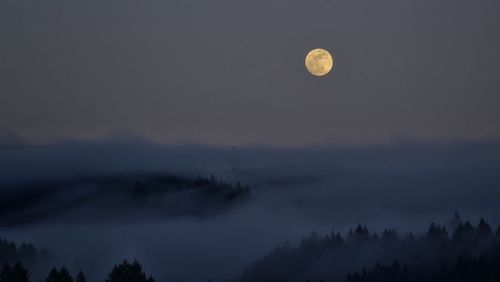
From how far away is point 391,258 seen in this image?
115812 millimetres

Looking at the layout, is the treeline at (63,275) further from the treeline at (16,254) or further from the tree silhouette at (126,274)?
the treeline at (16,254)

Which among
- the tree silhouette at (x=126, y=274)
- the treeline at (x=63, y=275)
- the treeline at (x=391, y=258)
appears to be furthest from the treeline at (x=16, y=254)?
the tree silhouette at (x=126, y=274)

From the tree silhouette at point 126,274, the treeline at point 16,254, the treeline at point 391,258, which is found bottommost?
the treeline at point 391,258

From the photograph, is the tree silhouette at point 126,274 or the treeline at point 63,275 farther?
the tree silhouette at point 126,274

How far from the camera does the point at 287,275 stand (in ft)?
396

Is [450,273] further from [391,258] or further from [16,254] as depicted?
[16,254]

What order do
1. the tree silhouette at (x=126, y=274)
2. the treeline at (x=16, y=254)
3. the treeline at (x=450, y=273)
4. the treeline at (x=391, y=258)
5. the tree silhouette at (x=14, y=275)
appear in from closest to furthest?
the tree silhouette at (x=14, y=275) → the tree silhouette at (x=126, y=274) → the treeline at (x=450, y=273) → the treeline at (x=391, y=258) → the treeline at (x=16, y=254)

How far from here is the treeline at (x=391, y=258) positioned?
97.0m

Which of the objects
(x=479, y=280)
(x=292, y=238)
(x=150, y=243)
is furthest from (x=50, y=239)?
(x=479, y=280)

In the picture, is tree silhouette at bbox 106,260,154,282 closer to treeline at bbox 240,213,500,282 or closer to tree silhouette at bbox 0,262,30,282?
tree silhouette at bbox 0,262,30,282

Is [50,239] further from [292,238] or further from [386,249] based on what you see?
[386,249]

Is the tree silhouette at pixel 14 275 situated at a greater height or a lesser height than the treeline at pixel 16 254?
greater

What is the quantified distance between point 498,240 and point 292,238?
8699 centimetres

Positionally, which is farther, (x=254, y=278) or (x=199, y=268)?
(x=199, y=268)
